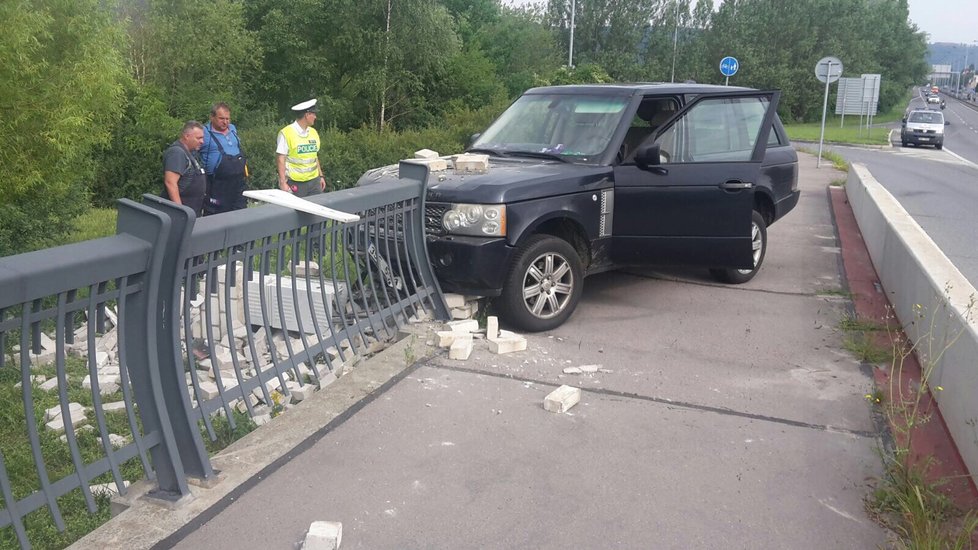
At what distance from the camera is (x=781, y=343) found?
6.78 metres

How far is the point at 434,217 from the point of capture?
6613 millimetres

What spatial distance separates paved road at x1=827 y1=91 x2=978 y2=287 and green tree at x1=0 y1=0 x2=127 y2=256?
11.5m

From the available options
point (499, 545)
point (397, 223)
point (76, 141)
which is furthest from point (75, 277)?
point (76, 141)

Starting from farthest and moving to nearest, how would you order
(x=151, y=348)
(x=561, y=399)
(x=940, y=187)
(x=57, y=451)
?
(x=940, y=187)
(x=57, y=451)
(x=561, y=399)
(x=151, y=348)

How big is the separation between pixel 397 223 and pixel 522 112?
8.12ft

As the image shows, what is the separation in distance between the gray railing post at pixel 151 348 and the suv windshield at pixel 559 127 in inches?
170

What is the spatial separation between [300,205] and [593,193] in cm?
286

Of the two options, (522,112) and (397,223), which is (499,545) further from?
(522,112)

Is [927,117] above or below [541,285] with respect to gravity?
below

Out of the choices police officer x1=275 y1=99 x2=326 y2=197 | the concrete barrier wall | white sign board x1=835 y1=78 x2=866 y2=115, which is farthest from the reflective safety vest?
white sign board x1=835 y1=78 x2=866 y2=115

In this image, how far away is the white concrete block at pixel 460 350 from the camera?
5957mm

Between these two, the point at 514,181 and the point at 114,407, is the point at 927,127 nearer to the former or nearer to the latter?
the point at 514,181

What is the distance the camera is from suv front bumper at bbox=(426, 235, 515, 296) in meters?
6.41

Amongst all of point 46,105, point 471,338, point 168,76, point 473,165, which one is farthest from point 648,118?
point 168,76
